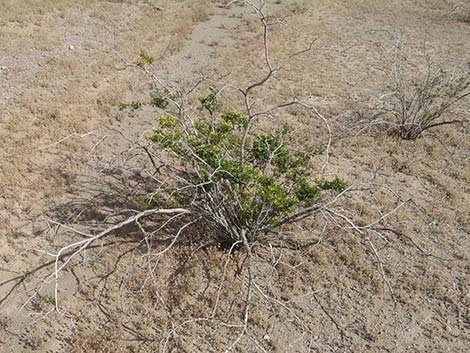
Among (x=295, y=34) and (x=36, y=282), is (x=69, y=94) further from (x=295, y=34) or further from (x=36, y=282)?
(x=295, y=34)

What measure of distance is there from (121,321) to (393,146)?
4974 millimetres

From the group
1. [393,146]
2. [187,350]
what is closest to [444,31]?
[393,146]

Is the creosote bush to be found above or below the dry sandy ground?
above

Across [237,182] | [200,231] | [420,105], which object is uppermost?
[237,182]

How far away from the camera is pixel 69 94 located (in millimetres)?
8227

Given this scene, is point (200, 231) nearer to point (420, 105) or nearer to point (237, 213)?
point (237, 213)

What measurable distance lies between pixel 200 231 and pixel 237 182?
1.10m

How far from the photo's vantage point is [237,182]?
4.04m

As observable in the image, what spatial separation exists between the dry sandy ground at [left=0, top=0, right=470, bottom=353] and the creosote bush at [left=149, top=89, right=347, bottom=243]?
501 millimetres

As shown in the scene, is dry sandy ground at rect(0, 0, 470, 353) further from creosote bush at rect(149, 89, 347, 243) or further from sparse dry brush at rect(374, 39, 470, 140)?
creosote bush at rect(149, 89, 347, 243)

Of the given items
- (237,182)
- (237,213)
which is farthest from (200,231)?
(237,182)

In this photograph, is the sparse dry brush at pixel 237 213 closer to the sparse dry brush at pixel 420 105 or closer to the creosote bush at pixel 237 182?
the creosote bush at pixel 237 182

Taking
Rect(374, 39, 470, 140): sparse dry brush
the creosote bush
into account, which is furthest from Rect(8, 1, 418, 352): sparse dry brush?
Rect(374, 39, 470, 140): sparse dry brush

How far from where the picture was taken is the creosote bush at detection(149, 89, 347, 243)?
13.0 feet
